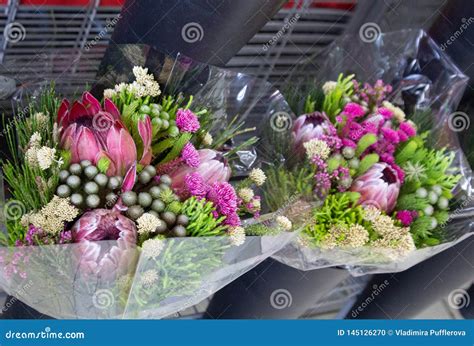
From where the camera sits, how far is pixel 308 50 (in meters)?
1.63

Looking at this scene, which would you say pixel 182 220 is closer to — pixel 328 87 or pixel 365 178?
pixel 365 178

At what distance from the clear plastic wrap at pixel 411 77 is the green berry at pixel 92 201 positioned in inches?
20.7

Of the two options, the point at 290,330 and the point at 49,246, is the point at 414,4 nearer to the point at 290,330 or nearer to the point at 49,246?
the point at 290,330

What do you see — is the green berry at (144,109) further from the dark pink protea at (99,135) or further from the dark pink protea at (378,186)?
the dark pink protea at (378,186)

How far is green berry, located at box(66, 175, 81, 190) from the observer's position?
3.28 ft

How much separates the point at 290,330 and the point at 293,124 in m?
0.43

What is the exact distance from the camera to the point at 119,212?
3.28 feet

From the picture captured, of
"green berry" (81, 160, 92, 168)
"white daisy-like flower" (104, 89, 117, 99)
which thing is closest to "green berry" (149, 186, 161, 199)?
"green berry" (81, 160, 92, 168)

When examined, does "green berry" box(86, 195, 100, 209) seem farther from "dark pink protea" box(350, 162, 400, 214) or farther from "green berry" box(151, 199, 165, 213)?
"dark pink protea" box(350, 162, 400, 214)

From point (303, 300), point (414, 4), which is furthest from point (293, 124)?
point (414, 4)

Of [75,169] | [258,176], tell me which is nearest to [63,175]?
[75,169]

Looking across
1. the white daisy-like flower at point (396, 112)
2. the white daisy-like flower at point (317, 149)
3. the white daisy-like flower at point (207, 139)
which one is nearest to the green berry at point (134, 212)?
the white daisy-like flower at point (207, 139)

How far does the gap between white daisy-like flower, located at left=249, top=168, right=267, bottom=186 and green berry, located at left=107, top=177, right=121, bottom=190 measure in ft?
0.89

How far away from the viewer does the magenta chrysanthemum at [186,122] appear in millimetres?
1114
